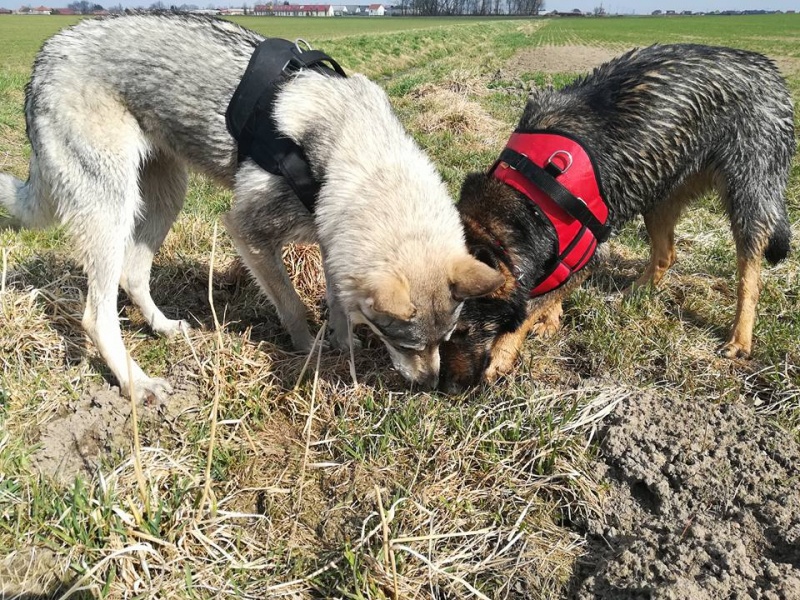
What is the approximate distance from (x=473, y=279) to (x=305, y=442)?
1.26m

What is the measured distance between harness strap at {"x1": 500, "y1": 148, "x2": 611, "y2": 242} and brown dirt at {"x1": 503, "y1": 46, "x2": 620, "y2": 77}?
51.7 feet

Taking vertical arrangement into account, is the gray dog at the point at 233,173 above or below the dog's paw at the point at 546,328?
above

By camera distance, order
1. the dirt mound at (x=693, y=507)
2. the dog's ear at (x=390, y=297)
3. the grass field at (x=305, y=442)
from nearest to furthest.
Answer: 1. the dirt mound at (x=693, y=507)
2. the grass field at (x=305, y=442)
3. the dog's ear at (x=390, y=297)

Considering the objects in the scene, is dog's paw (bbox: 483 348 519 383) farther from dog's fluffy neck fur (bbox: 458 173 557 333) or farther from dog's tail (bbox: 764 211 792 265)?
dog's tail (bbox: 764 211 792 265)

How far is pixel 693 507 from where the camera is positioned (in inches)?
92.8

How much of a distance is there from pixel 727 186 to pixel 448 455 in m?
2.67

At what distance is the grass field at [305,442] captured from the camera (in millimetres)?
2109

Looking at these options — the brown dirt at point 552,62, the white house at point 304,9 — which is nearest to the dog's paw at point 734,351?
the brown dirt at point 552,62

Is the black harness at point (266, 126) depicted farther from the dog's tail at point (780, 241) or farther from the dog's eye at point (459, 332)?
the dog's tail at point (780, 241)

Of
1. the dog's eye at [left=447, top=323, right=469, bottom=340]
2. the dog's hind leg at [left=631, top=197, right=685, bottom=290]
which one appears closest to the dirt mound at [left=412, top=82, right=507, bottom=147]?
the dog's hind leg at [left=631, top=197, right=685, bottom=290]

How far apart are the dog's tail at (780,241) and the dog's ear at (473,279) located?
219 cm

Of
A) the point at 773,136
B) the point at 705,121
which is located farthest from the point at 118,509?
the point at 773,136

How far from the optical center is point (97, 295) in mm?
3033

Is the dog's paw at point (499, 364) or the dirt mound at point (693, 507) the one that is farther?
the dog's paw at point (499, 364)
